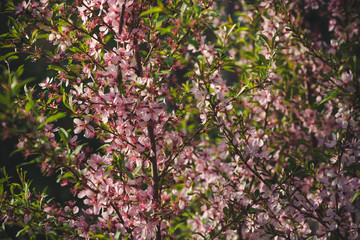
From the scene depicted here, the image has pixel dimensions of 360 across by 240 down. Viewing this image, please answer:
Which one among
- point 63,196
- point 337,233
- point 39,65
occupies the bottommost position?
point 63,196

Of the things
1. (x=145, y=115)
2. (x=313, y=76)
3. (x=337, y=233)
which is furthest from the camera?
(x=313, y=76)

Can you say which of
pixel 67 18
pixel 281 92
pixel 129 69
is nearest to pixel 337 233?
pixel 281 92

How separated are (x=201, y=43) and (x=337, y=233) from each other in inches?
53.7

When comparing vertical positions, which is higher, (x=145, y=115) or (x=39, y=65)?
(x=145, y=115)

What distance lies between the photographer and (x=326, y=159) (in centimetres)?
186

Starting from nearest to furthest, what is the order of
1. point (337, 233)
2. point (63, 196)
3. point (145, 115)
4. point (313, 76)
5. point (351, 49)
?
point (145, 115), point (337, 233), point (351, 49), point (313, 76), point (63, 196)

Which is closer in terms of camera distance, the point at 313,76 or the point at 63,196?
the point at 313,76

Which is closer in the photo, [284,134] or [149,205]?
[149,205]

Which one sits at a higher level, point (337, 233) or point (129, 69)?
point (129, 69)

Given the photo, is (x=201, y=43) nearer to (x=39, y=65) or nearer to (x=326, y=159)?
(x=326, y=159)

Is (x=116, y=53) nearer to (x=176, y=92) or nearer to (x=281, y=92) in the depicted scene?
(x=176, y=92)

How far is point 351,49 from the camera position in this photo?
2568mm

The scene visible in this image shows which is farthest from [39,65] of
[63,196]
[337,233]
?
[337,233]

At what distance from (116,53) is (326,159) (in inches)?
52.2
